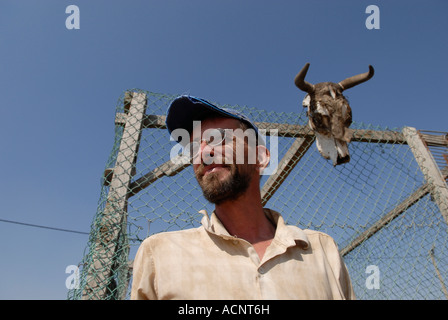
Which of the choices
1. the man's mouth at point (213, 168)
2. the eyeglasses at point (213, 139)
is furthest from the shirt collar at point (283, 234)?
the eyeglasses at point (213, 139)

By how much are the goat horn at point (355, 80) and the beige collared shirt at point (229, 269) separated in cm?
269

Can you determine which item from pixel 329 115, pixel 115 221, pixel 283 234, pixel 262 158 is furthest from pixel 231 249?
pixel 329 115

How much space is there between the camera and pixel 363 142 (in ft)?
13.0

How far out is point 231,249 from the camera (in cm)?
125

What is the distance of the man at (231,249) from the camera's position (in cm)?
111

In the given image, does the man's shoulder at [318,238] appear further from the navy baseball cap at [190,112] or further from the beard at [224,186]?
the navy baseball cap at [190,112]

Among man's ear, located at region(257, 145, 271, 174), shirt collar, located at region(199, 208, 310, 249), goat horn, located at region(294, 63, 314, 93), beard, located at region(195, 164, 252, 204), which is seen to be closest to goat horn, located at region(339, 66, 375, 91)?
goat horn, located at region(294, 63, 314, 93)

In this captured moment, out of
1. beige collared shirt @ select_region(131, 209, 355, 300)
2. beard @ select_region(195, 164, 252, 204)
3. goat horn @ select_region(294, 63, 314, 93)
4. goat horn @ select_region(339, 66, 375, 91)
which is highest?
goat horn @ select_region(339, 66, 375, 91)

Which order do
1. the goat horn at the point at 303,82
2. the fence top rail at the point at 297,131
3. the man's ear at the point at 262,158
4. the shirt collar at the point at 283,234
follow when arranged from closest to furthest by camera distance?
the shirt collar at the point at 283,234 → the man's ear at the point at 262,158 → the fence top rail at the point at 297,131 → the goat horn at the point at 303,82

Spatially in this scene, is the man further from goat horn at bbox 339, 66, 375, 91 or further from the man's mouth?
goat horn at bbox 339, 66, 375, 91

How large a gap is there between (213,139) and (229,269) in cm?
71

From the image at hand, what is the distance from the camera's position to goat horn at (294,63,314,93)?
3.23 metres

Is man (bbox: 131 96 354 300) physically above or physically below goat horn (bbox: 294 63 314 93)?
below
